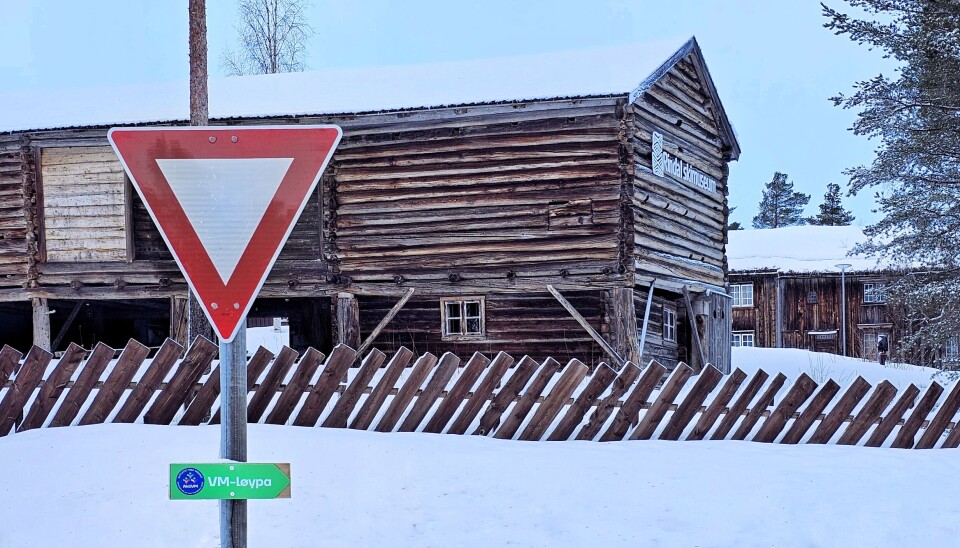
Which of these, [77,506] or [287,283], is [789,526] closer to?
[77,506]

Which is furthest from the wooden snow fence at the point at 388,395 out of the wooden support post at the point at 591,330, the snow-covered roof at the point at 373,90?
the snow-covered roof at the point at 373,90

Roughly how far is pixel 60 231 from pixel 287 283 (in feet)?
14.9

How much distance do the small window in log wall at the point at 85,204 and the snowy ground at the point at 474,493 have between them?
37.1 ft

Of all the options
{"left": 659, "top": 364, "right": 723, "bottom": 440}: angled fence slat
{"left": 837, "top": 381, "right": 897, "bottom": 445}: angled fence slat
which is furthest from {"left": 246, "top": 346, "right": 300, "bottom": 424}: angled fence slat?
{"left": 837, "top": 381, "right": 897, "bottom": 445}: angled fence slat

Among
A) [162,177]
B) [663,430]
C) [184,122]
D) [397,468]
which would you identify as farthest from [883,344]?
[162,177]

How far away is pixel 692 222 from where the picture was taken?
20172 mm

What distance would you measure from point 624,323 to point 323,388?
9.20 m

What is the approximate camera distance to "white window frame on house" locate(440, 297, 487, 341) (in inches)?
713

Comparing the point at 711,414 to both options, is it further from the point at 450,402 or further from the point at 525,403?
the point at 450,402

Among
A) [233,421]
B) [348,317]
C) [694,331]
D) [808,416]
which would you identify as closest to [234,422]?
[233,421]

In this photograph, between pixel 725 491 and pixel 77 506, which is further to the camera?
pixel 725 491

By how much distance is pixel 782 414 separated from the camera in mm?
8852

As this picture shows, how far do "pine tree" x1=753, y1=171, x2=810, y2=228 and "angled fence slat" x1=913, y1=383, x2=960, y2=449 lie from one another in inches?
2726

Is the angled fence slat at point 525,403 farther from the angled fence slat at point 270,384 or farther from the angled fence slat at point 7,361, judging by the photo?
the angled fence slat at point 7,361
